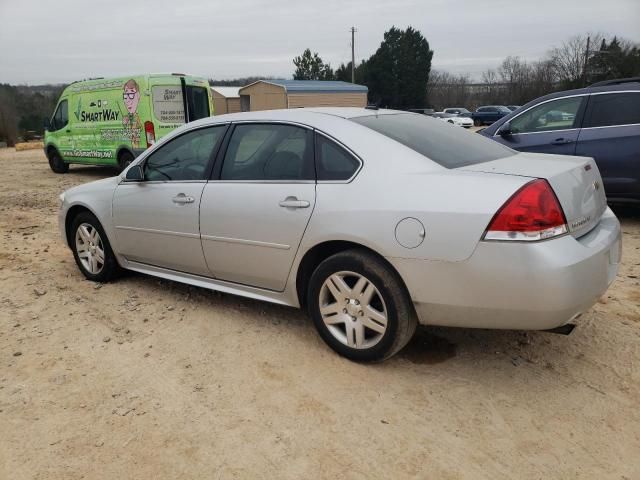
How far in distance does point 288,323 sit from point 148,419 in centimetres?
132

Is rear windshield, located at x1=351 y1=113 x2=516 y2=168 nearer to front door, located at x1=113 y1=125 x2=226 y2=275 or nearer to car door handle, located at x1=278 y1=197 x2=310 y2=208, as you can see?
car door handle, located at x1=278 y1=197 x2=310 y2=208

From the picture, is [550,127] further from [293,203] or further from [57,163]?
[57,163]

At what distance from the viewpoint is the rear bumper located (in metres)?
2.50

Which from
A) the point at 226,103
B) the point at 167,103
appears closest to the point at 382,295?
the point at 167,103

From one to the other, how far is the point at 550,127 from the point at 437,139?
414cm

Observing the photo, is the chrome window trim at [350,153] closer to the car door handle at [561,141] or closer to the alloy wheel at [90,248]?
the alloy wheel at [90,248]

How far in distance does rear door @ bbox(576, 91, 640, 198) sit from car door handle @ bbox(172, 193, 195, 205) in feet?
15.9

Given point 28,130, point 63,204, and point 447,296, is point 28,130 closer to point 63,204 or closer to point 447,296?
point 63,204

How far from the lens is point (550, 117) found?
22.0 ft

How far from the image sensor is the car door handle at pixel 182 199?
379 cm

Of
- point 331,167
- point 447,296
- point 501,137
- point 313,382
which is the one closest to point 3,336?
point 313,382

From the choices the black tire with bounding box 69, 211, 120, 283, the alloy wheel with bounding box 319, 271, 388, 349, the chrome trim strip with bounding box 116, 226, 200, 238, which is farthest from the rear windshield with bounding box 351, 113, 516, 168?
the black tire with bounding box 69, 211, 120, 283

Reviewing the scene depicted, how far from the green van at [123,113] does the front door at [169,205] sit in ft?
23.4

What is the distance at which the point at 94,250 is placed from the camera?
186 inches
